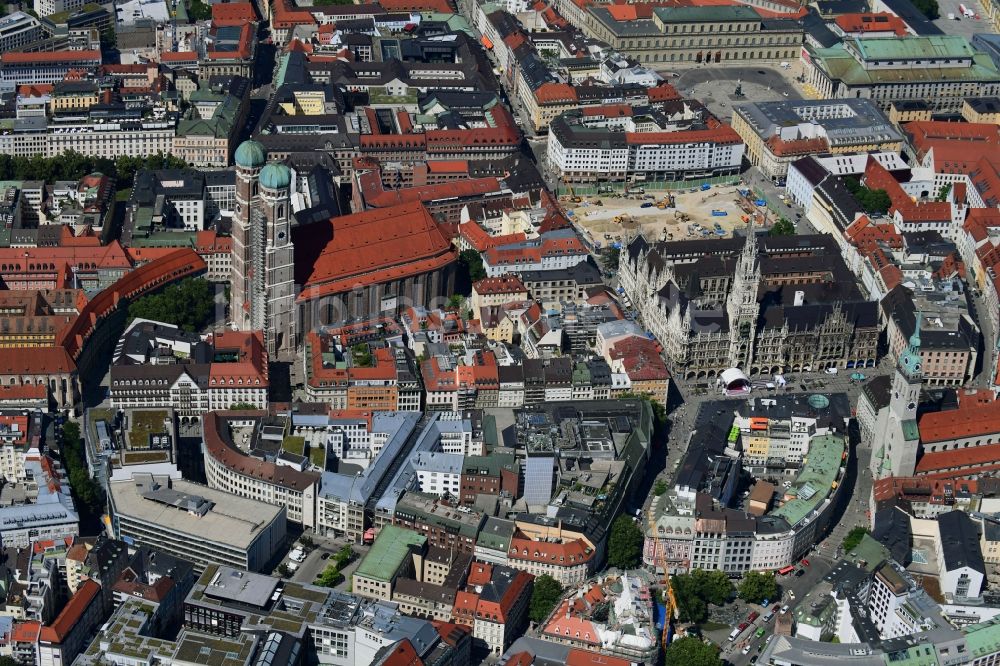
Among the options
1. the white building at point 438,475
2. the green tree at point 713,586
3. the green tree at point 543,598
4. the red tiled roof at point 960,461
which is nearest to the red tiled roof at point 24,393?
the white building at point 438,475

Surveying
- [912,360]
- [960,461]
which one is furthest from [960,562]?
[912,360]

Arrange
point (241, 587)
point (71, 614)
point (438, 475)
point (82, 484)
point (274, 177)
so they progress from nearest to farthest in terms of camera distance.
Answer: point (71, 614)
point (241, 587)
point (82, 484)
point (438, 475)
point (274, 177)

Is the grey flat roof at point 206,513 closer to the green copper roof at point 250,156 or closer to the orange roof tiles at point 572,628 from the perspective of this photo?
the orange roof tiles at point 572,628

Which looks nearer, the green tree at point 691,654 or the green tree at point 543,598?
the green tree at point 691,654

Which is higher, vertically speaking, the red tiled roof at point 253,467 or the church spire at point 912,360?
the church spire at point 912,360

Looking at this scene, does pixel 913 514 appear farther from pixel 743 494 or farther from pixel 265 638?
pixel 265 638

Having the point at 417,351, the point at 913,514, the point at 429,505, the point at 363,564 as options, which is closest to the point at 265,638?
the point at 363,564

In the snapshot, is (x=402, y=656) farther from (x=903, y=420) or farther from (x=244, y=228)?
(x=244, y=228)
